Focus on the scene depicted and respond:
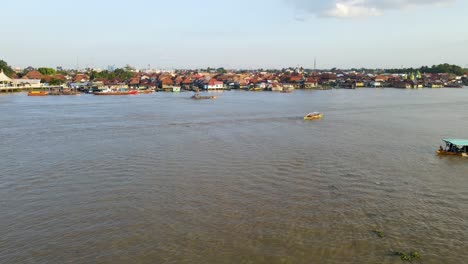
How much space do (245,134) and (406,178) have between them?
6571 millimetres

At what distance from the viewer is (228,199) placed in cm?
684

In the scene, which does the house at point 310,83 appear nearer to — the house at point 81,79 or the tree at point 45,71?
the house at point 81,79

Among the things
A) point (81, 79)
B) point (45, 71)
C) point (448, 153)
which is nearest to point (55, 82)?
point (81, 79)

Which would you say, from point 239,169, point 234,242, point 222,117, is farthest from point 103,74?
point 234,242

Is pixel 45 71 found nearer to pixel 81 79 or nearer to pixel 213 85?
pixel 81 79

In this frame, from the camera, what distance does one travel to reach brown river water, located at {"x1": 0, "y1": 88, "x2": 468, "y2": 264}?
5020 mm

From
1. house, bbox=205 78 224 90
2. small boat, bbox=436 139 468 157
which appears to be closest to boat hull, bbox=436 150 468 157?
small boat, bbox=436 139 468 157

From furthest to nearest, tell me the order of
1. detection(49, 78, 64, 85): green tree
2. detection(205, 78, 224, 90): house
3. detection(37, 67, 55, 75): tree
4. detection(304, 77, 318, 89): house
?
1. detection(304, 77, 318, 89): house
2. detection(37, 67, 55, 75): tree
3. detection(205, 78, 224, 90): house
4. detection(49, 78, 64, 85): green tree

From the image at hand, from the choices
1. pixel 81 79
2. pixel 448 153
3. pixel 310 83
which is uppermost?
pixel 81 79

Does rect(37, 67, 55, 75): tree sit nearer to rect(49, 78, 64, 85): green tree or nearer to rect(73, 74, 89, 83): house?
rect(73, 74, 89, 83): house

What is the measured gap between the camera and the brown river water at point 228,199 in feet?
16.5

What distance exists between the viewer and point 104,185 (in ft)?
24.9

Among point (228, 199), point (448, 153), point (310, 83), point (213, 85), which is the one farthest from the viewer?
point (310, 83)

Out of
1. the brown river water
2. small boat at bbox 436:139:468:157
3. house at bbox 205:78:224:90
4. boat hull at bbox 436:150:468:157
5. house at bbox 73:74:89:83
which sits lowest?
the brown river water
